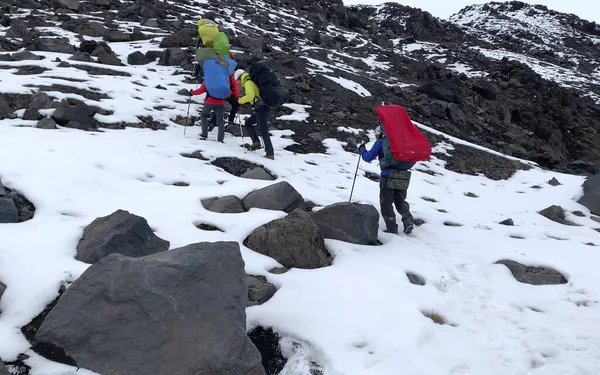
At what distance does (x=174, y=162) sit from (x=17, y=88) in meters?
5.51

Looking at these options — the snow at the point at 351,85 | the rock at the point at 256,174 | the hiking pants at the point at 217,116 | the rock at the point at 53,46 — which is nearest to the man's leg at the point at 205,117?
the hiking pants at the point at 217,116

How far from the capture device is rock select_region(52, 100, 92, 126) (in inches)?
401

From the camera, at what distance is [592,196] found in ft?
34.7

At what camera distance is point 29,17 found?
20141 mm

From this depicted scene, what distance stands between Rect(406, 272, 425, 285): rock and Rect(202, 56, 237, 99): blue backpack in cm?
662

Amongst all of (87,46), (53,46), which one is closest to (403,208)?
(87,46)

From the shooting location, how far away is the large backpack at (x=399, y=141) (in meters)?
7.46

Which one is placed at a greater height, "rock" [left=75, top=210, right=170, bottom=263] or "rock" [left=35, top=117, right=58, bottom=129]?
"rock" [left=75, top=210, right=170, bottom=263]

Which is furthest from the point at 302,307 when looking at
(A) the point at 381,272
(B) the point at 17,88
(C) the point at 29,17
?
(C) the point at 29,17

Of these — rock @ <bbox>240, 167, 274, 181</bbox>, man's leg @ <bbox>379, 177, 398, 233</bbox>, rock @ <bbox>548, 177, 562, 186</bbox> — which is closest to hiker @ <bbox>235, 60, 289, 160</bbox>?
rock @ <bbox>240, 167, 274, 181</bbox>

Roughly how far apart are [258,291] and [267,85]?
625cm

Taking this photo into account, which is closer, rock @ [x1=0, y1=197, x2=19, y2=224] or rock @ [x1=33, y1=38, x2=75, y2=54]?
rock @ [x1=0, y1=197, x2=19, y2=224]

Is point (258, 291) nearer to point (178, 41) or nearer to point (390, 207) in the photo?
point (390, 207)

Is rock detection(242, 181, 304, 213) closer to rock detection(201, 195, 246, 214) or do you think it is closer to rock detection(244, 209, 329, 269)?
rock detection(201, 195, 246, 214)
